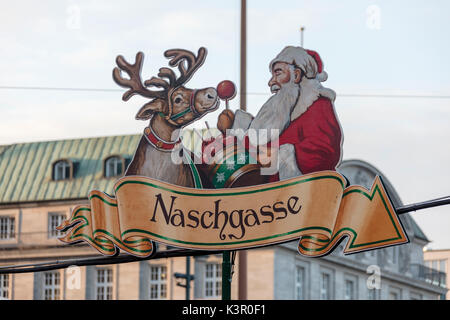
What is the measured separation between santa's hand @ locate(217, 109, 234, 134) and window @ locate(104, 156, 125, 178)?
46.0m

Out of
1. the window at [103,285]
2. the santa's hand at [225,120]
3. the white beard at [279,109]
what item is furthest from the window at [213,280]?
the white beard at [279,109]

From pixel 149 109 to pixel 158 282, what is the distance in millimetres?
53605

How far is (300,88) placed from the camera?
23406mm

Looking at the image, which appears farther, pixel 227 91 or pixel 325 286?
pixel 325 286

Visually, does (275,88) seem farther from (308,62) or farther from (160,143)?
(160,143)

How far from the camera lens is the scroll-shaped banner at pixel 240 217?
74.2 feet

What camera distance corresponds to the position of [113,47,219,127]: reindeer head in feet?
78.7

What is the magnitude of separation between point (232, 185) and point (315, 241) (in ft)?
6.83

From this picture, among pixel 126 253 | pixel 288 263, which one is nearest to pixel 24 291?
pixel 288 263

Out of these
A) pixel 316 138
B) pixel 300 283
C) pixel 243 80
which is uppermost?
pixel 243 80

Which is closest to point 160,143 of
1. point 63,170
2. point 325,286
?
point 63,170

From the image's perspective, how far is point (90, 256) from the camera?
70.3m

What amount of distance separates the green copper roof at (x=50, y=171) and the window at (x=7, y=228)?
1.58 meters
